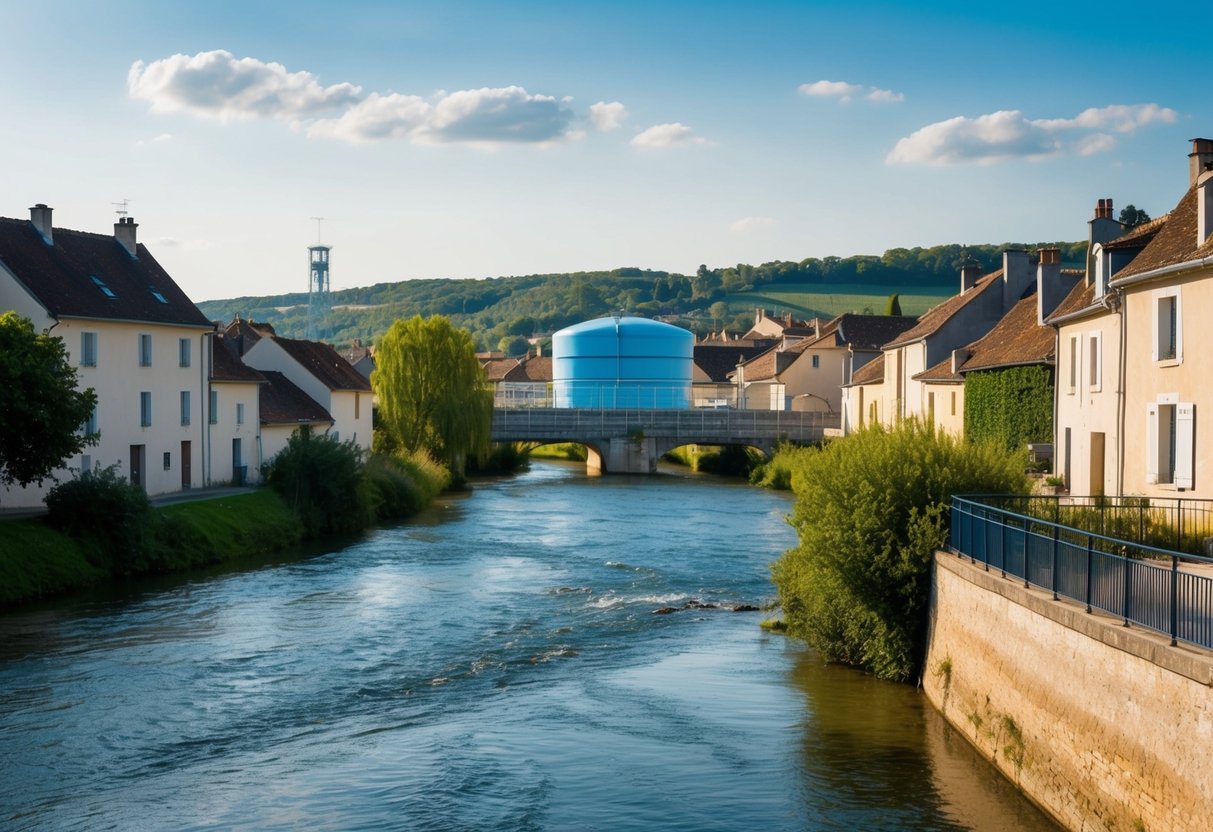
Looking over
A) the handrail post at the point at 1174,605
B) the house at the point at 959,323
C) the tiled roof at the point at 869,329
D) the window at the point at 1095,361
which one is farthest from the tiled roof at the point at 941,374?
the tiled roof at the point at 869,329

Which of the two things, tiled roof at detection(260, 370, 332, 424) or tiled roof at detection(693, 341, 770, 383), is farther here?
tiled roof at detection(693, 341, 770, 383)

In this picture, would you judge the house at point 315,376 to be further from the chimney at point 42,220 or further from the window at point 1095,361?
the window at point 1095,361

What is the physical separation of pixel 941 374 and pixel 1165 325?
67.8ft

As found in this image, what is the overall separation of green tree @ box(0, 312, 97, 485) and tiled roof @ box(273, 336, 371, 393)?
25107 mm

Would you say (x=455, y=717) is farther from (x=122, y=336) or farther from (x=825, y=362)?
(x=825, y=362)

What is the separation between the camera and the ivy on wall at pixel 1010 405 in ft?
105

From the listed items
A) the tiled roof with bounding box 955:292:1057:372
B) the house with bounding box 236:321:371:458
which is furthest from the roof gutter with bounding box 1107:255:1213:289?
the house with bounding box 236:321:371:458

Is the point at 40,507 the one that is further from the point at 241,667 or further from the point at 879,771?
the point at 879,771

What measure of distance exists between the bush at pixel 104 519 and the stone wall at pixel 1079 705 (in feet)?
62.1

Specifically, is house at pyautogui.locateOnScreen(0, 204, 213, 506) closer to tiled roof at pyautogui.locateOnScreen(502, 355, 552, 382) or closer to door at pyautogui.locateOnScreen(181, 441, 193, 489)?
door at pyautogui.locateOnScreen(181, 441, 193, 489)

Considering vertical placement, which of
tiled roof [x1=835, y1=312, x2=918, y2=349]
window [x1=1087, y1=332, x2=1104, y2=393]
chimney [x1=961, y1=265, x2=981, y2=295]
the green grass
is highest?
chimney [x1=961, y1=265, x2=981, y2=295]

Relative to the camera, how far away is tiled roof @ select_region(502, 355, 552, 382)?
10875cm

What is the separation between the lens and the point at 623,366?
274 feet

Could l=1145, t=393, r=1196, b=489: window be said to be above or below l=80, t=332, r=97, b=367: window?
below
